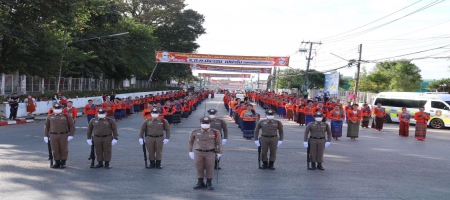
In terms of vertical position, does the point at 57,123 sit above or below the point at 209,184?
above

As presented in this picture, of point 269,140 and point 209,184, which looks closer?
point 209,184

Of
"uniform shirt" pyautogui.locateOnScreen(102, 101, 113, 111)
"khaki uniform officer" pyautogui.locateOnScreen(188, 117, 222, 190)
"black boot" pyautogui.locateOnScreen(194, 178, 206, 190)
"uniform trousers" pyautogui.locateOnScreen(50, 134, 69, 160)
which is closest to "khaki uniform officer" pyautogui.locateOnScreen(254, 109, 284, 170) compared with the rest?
"khaki uniform officer" pyautogui.locateOnScreen(188, 117, 222, 190)

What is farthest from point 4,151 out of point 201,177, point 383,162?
point 383,162

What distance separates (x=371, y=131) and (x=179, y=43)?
4257 centimetres

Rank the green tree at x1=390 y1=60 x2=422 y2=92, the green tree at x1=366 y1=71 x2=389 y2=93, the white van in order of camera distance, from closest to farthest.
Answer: the white van, the green tree at x1=390 y1=60 x2=422 y2=92, the green tree at x1=366 y1=71 x2=389 y2=93

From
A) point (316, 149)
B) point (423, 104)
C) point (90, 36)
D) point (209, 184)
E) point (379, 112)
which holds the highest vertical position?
point (90, 36)

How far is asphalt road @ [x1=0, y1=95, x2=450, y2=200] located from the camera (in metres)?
7.09

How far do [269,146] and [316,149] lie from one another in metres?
1.15

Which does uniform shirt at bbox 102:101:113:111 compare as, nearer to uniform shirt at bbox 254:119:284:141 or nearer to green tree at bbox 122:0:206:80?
uniform shirt at bbox 254:119:284:141

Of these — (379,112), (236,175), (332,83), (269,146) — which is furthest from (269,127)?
(332,83)

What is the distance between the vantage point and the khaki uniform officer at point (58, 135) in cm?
905

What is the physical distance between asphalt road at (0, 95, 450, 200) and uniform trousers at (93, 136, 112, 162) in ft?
1.13

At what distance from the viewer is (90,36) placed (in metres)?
36.7

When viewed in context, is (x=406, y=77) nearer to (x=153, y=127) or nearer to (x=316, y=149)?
(x=316, y=149)
